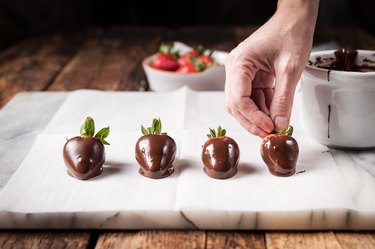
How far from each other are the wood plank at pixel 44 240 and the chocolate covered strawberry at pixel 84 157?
0.54ft

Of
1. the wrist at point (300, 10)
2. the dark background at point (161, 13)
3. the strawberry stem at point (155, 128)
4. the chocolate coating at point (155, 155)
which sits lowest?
the dark background at point (161, 13)

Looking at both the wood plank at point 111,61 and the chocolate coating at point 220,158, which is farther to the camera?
the wood plank at point 111,61

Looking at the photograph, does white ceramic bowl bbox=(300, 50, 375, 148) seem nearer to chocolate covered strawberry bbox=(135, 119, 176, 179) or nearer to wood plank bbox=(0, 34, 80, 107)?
chocolate covered strawberry bbox=(135, 119, 176, 179)

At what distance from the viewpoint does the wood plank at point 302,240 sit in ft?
3.05

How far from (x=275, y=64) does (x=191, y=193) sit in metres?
0.36

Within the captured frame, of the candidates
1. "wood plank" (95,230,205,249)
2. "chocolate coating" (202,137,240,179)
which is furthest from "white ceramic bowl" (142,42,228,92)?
"wood plank" (95,230,205,249)

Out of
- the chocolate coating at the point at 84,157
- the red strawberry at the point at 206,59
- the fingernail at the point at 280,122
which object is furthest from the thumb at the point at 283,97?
the red strawberry at the point at 206,59

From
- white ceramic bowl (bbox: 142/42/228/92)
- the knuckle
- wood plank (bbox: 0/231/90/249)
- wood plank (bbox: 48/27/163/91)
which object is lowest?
wood plank (bbox: 48/27/163/91)

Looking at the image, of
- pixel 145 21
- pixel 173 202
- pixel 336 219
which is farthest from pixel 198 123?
pixel 145 21

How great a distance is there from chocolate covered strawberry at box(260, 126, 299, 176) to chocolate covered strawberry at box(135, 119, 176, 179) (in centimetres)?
21

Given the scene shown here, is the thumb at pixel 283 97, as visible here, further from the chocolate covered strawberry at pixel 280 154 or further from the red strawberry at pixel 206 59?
the red strawberry at pixel 206 59

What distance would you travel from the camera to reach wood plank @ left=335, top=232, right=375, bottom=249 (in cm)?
93

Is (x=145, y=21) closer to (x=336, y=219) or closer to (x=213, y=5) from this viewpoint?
(x=213, y=5)

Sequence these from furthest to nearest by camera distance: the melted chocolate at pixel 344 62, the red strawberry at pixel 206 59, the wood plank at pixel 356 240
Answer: the red strawberry at pixel 206 59 < the melted chocolate at pixel 344 62 < the wood plank at pixel 356 240
